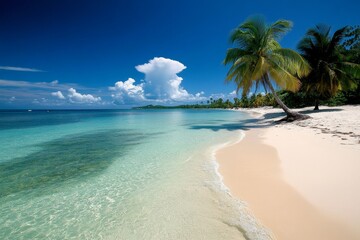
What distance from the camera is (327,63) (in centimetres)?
1639

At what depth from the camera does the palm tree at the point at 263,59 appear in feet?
44.5

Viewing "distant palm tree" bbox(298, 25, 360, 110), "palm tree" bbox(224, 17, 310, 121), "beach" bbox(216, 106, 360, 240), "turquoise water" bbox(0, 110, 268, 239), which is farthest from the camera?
"distant palm tree" bbox(298, 25, 360, 110)

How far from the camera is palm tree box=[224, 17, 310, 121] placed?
13555mm

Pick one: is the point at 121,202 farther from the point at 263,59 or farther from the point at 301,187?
the point at 263,59

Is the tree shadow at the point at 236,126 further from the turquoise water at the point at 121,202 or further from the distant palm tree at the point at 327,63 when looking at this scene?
the turquoise water at the point at 121,202

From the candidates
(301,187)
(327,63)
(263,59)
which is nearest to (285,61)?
(263,59)

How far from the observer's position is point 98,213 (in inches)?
135

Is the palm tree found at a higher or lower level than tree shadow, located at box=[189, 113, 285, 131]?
higher

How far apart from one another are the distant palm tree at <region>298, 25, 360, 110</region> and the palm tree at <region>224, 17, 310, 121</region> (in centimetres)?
348

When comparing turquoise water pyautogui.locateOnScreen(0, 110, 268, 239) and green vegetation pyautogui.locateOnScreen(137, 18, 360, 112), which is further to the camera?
green vegetation pyautogui.locateOnScreen(137, 18, 360, 112)

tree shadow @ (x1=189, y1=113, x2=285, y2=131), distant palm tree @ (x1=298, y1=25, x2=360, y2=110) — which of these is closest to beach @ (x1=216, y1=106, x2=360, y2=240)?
tree shadow @ (x1=189, y1=113, x2=285, y2=131)

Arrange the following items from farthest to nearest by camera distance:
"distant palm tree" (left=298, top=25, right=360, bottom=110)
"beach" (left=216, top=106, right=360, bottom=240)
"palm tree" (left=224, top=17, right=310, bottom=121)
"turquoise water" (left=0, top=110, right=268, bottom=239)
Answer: "distant palm tree" (left=298, top=25, right=360, bottom=110), "palm tree" (left=224, top=17, right=310, bottom=121), "turquoise water" (left=0, top=110, right=268, bottom=239), "beach" (left=216, top=106, right=360, bottom=240)

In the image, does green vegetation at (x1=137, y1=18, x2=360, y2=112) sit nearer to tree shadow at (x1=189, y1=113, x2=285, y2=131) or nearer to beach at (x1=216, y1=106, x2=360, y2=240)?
tree shadow at (x1=189, y1=113, x2=285, y2=131)

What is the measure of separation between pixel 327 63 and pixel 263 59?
25.5 feet
